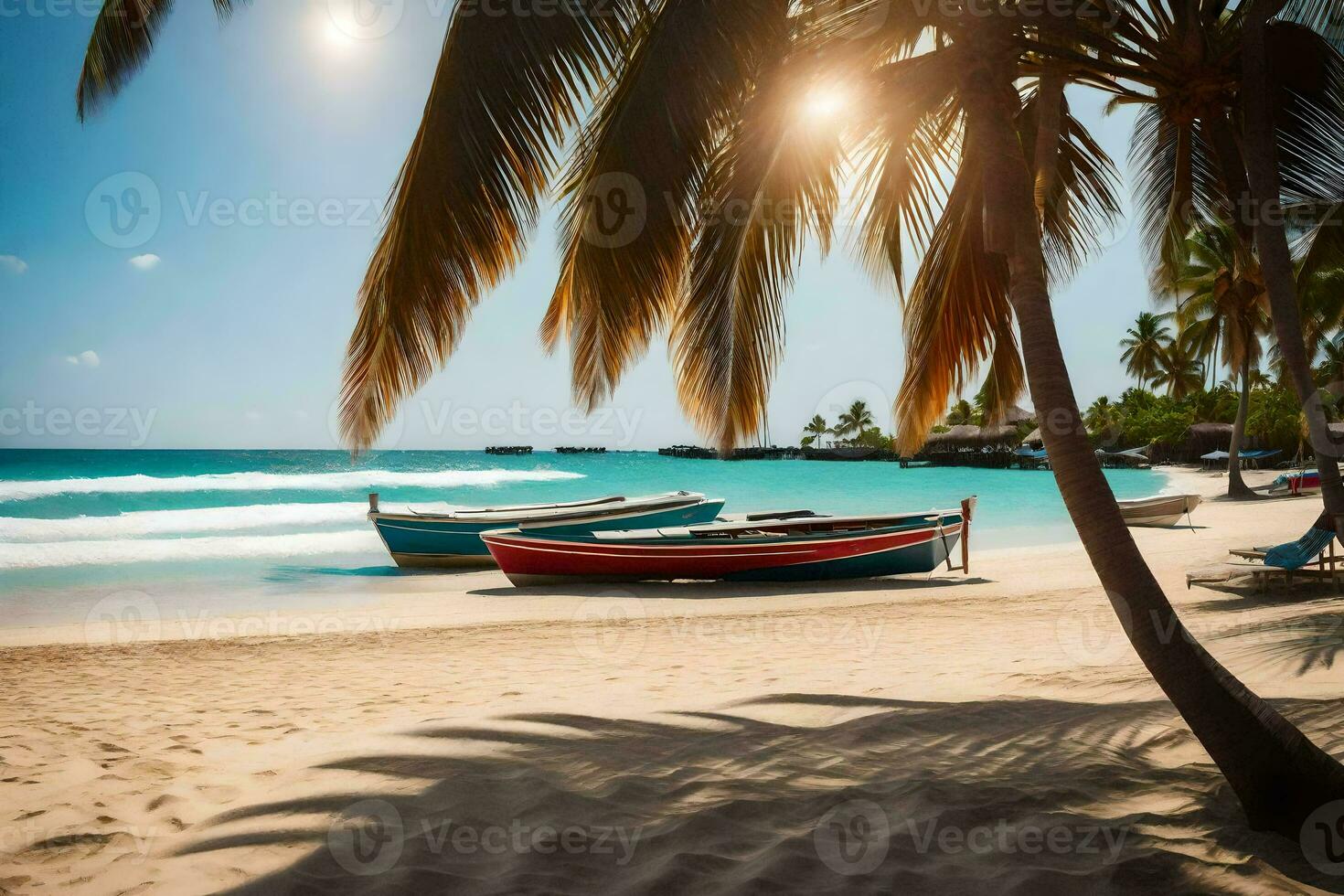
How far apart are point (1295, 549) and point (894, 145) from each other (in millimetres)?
6258

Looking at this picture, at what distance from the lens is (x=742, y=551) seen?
42.5 ft

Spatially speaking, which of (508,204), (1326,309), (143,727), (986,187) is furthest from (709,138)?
(1326,309)

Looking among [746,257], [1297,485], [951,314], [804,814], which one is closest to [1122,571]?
[804,814]

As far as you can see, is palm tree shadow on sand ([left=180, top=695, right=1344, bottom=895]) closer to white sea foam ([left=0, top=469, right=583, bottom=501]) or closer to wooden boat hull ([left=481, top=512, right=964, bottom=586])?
wooden boat hull ([left=481, top=512, right=964, bottom=586])

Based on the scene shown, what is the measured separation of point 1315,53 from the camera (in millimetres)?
5371

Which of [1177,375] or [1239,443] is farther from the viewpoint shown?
[1177,375]

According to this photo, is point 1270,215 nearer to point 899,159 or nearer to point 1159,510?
point 899,159

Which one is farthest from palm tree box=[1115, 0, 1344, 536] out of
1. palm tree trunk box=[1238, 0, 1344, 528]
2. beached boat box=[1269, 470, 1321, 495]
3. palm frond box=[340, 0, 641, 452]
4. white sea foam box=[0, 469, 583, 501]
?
white sea foam box=[0, 469, 583, 501]

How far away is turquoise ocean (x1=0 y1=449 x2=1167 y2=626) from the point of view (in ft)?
45.8

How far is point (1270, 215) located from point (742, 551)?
921cm

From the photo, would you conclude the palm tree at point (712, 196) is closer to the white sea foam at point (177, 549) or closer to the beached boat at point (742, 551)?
the beached boat at point (742, 551)

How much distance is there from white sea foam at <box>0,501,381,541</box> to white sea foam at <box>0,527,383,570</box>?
228 cm

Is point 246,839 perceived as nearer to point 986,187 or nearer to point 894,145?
point 986,187

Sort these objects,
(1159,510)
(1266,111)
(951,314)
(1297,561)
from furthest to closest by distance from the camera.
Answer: (1159,510)
(1297,561)
(951,314)
(1266,111)
